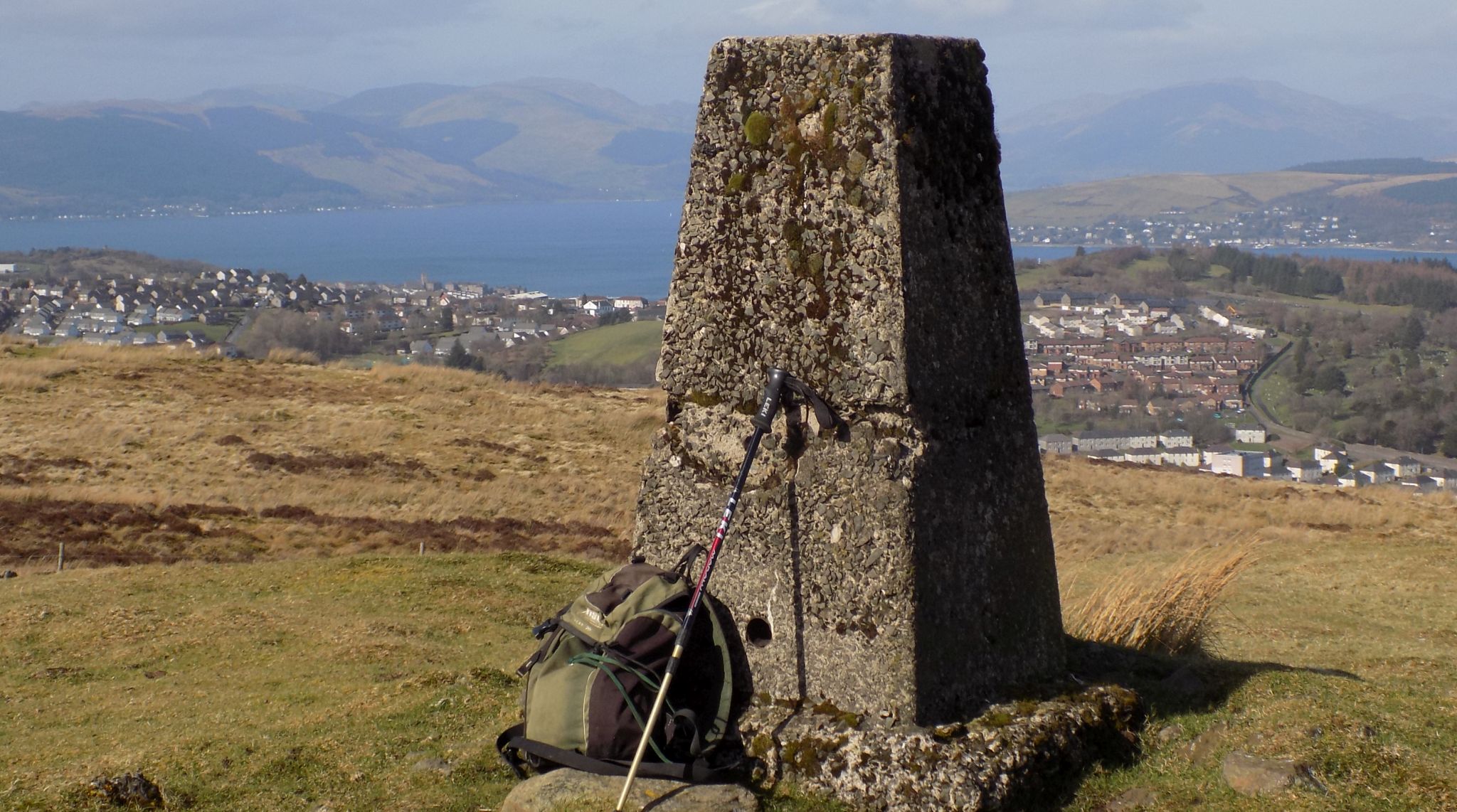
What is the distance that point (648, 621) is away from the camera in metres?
5.04

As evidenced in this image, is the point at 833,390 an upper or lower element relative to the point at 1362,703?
upper

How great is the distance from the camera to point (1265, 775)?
189 inches

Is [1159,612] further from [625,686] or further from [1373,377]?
[1373,377]

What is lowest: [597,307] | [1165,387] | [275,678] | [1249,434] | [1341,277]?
[1249,434]

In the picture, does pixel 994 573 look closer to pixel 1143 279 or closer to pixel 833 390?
pixel 833 390

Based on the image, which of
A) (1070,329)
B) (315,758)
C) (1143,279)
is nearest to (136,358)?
(315,758)

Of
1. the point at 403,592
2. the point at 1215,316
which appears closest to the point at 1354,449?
the point at 1215,316

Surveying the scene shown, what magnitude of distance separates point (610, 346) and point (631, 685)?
67919mm

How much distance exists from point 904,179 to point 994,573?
181 centimetres

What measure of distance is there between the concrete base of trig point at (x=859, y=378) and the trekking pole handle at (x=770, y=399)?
108 mm

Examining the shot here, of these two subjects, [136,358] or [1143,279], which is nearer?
[136,358]

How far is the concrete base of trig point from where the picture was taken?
495 cm

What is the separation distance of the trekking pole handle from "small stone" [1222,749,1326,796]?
2374 mm

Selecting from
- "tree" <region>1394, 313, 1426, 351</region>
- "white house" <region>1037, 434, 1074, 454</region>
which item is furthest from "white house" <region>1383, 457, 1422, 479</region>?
"tree" <region>1394, 313, 1426, 351</region>
